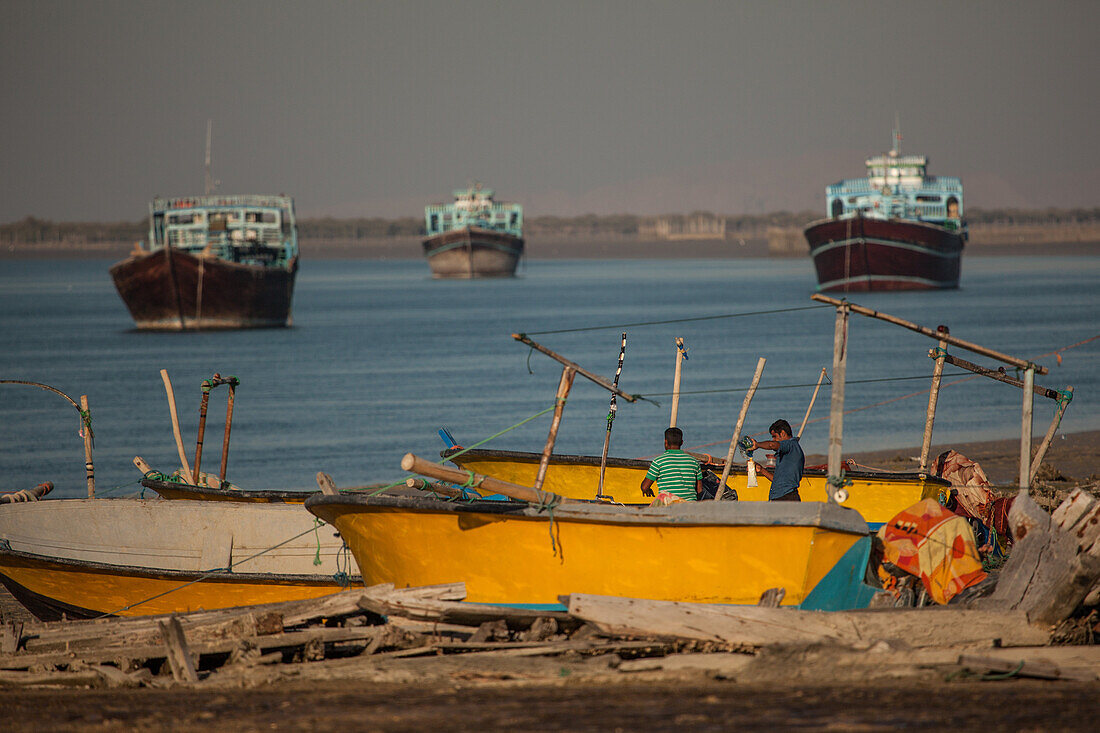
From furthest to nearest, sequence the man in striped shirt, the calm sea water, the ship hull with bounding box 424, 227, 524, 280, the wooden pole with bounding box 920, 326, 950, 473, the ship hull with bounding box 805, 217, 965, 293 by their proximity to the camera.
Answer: the ship hull with bounding box 424, 227, 524, 280 → the ship hull with bounding box 805, 217, 965, 293 → the calm sea water → the wooden pole with bounding box 920, 326, 950, 473 → the man in striped shirt

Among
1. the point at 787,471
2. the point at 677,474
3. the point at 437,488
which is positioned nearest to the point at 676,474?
the point at 677,474

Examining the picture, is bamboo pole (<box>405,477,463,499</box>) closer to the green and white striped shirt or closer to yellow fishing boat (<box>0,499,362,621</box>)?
yellow fishing boat (<box>0,499,362,621</box>)

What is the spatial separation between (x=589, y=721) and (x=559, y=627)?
207 centimetres

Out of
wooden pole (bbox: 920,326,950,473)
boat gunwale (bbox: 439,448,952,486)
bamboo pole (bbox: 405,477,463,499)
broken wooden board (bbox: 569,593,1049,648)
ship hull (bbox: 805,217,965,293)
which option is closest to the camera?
broken wooden board (bbox: 569,593,1049,648)

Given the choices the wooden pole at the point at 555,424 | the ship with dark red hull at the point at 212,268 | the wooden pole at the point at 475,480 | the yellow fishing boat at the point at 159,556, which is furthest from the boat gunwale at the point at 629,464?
the ship with dark red hull at the point at 212,268

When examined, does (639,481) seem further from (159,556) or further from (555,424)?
(159,556)

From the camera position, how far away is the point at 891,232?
7100 centimetres

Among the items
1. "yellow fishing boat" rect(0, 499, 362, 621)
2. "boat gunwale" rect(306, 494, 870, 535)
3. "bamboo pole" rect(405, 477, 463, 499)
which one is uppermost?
"boat gunwale" rect(306, 494, 870, 535)

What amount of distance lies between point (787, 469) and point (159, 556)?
6313mm

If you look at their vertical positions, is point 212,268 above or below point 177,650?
above

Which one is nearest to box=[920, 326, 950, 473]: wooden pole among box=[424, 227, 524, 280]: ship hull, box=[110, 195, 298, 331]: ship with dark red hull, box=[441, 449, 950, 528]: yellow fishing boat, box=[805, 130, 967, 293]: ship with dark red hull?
box=[441, 449, 950, 528]: yellow fishing boat

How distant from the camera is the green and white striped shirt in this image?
1038cm

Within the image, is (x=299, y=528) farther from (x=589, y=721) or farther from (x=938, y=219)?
(x=938, y=219)

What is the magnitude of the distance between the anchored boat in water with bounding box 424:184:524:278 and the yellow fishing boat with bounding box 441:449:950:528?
356 feet
